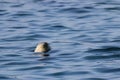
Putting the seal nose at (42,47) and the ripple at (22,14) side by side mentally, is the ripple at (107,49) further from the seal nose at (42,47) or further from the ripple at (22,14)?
the ripple at (22,14)

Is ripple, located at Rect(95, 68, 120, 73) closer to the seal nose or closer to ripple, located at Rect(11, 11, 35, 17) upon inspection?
the seal nose

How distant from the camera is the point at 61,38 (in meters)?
15.4

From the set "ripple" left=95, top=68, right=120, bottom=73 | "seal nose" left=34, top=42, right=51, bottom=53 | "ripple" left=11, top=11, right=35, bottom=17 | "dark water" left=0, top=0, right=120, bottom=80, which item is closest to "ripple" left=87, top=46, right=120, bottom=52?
"dark water" left=0, top=0, right=120, bottom=80

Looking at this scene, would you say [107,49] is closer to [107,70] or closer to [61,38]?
[61,38]

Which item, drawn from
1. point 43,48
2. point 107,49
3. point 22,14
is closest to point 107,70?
point 107,49

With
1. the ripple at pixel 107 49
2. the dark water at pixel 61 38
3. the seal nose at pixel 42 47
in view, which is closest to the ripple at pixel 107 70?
the dark water at pixel 61 38

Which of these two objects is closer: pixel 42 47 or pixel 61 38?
pixel 42 47

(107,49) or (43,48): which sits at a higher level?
(43,48)

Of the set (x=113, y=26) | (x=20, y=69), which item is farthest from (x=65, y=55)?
(x=113, y=26)

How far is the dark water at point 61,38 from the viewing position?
12.2 m

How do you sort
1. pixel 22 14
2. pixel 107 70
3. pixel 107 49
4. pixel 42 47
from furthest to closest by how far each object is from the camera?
1. pixel 22 14
2. pixel 107 49
3. pixel 42 47
4. pixel 107 70

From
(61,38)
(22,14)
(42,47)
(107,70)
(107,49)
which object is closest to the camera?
(107,70)

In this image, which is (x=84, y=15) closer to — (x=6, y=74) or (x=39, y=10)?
(x=39, y=10)

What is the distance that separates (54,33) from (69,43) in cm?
145
